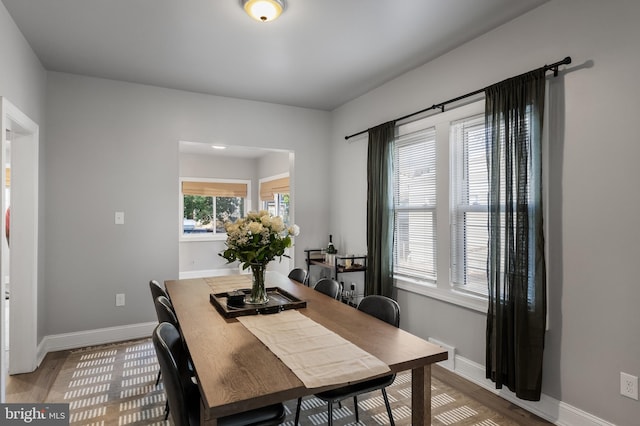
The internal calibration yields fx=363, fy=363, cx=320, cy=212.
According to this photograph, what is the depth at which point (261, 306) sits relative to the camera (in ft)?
7.04

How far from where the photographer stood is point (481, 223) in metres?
2.83

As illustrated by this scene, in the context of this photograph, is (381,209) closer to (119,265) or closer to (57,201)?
(119,265)

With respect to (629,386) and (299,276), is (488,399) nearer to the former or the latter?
(629,386)

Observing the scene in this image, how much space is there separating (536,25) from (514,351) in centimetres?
217

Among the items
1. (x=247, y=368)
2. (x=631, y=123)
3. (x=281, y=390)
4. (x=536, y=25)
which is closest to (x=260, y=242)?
(x=247, y=368)

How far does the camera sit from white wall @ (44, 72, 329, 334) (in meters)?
3.54

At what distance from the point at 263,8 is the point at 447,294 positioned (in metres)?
2.56

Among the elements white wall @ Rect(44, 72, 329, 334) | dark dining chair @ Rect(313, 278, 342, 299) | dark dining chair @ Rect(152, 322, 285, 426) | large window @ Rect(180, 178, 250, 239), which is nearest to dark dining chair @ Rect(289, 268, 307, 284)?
dark dining chair @ Rect(313, 278, 342, 299)

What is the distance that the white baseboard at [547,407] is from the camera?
214cm

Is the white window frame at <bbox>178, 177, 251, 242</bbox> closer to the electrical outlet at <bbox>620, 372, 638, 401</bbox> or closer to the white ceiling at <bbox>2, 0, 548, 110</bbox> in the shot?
the white ceiling at <bbox>2, 0, 548, 110</bbox>

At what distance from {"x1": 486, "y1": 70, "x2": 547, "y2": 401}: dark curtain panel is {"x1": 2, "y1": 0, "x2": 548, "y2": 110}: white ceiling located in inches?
27.1

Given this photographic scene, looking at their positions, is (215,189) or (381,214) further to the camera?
(215,189)

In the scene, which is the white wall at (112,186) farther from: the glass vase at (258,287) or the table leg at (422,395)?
the table leg at (422,395)

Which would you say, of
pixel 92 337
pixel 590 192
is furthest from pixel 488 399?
pixel 92 337
